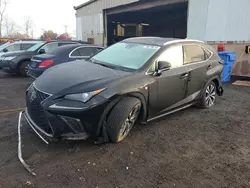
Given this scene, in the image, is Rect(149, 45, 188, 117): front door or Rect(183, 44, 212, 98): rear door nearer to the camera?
Rect(149, 45, 188, 117): front door

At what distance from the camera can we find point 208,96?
209 inches

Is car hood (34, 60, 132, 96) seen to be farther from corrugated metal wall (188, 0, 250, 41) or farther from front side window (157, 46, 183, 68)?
corrugated metal wall (188, 0, 250, 41)

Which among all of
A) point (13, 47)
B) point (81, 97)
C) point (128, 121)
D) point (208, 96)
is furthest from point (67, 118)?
point (13, 47)

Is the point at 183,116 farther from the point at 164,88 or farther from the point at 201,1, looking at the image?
the point at 201,1

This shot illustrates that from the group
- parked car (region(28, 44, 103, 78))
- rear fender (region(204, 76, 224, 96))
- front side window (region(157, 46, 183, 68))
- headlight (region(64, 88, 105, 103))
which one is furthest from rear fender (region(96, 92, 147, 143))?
parked car (region(28, 44, 103, 78))

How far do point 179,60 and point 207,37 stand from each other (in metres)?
6.87

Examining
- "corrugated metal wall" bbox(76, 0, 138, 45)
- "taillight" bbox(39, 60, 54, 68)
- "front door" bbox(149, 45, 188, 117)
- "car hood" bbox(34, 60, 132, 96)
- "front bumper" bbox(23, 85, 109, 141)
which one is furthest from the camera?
"corrugated metal wall" bbox(76, 0, 138, 45)

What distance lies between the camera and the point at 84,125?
2969 millimetres

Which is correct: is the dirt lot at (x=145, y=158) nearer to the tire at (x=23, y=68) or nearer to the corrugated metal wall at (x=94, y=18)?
the tire at (x=23, y=68)

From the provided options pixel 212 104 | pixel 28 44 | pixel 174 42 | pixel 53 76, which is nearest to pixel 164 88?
pixel 174 42

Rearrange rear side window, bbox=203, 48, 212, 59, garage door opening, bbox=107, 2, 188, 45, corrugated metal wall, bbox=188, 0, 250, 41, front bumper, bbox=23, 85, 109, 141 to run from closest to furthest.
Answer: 1. front bumper, bbox=23, 85, 109, 141
2. rear side window, bbox=203, 48, 212, 59
3. corrugated metal wall, bbox=188, 0, 250, 41
4. garage door opening, bbox=107, 2, 188, 45

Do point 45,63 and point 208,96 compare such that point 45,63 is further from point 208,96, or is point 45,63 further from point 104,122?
point 208,96

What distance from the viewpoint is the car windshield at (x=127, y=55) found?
12.6ft

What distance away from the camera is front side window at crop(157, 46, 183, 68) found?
157 inches
